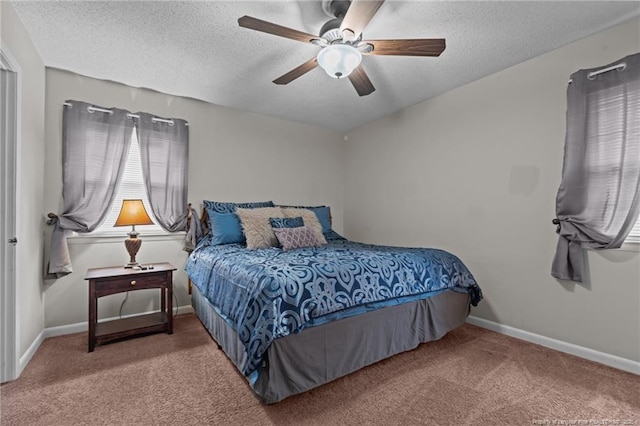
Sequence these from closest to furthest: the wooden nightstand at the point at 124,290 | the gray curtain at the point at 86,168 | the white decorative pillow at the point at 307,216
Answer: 1. the wooden nightstand at the point at 124,290
2. the gray curtain at the point at 86,168
3. the white decorative pillow at the point at 307,216

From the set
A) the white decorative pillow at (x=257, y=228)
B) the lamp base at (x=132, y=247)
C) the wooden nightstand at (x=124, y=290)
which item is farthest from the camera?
the white decorative pillow at (x=257, y=228)

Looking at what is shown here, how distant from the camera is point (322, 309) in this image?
172 cm

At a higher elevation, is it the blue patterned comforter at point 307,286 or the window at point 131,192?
the window at point 131,192

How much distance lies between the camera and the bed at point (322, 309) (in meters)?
1.60

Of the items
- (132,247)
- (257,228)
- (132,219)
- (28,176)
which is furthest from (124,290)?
(257,228)

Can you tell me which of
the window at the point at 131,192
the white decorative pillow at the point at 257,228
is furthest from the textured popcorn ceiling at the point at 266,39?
the white decorative pillow at the point at 257,228

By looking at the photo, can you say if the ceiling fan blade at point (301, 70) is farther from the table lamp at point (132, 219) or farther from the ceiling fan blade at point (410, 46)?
the table lamp at point (132, 219)

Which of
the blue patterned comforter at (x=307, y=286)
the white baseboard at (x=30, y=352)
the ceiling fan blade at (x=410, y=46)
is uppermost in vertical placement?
the ceiling fan blade at (x=410, y=46)

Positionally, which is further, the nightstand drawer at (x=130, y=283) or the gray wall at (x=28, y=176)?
the nightstand drawer at (x=130, y=283)

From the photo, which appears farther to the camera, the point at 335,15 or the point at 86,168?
the point at 86,168

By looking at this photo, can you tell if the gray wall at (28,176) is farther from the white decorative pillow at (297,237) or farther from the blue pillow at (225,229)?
the white decorative pillow at (297,237)

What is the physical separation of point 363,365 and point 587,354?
5.89ft

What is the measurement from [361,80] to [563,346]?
8.88 feet

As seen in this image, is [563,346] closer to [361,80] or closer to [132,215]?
[361,80]
